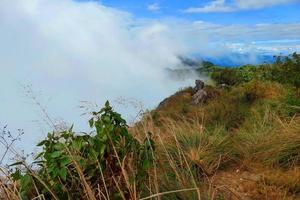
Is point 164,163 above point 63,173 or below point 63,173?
below

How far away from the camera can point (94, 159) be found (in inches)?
157

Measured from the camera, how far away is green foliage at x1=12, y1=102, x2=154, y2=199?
3.89 m

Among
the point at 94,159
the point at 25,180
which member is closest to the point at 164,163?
the point at 94,159

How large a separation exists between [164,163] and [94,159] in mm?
2337

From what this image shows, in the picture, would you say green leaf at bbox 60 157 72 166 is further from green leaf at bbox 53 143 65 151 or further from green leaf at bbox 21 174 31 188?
green leaf at bbox 21 174 31 188

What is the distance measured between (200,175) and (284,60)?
323 inches

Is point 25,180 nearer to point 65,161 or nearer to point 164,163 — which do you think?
point 65,161

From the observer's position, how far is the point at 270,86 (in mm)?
15055

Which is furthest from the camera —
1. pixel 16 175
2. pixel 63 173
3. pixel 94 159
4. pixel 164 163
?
pixel 164 163

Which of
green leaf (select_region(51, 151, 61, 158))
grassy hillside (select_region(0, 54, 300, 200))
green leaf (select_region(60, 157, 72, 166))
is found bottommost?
grassy hillside (select_region(0, 54, 300, 200))

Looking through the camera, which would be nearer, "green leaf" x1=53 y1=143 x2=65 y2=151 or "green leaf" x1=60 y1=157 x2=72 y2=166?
"green leaf" x1=60 y1=157 x2=72 y2=166

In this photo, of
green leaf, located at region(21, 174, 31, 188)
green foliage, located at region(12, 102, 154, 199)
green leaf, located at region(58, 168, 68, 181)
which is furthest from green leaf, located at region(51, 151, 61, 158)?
green leaf, located at region(21, 174, 31, 188)

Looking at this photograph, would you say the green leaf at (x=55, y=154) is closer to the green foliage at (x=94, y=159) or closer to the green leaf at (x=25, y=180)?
the green foliage at (x=94, y=159)

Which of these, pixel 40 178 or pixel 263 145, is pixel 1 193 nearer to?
pixel 40 178
